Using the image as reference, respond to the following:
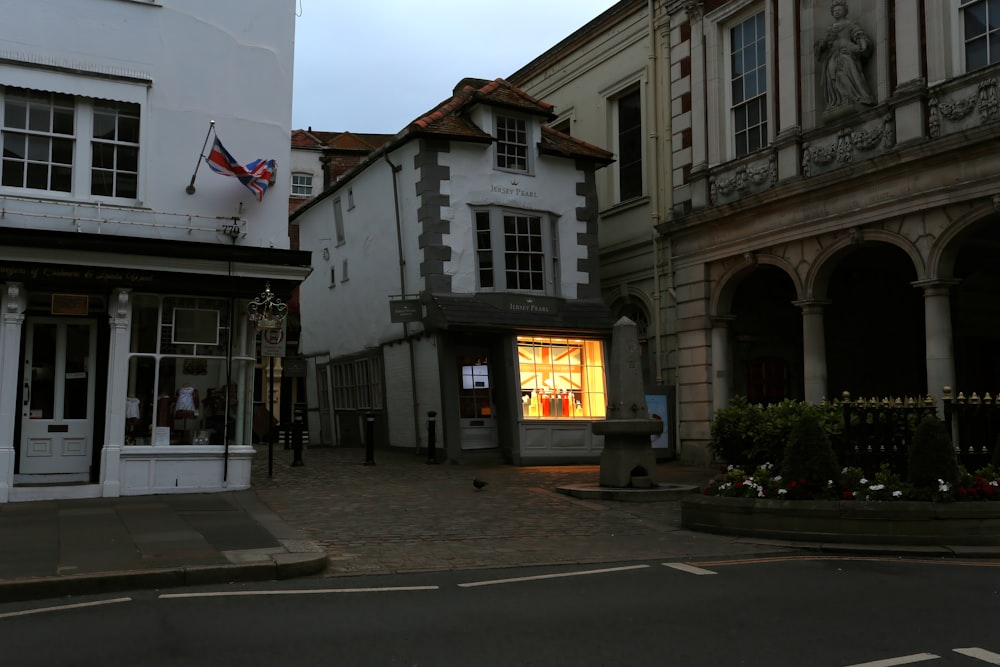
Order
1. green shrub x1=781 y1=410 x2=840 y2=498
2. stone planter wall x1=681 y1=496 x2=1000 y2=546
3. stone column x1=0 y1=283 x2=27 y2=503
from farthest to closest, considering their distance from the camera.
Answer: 1. stone column x1=0 y1=283 x2=27 y2=503
2. green shrub x1=781 y1=410 x2=840 y2=498
3. stone planter wall x1=681 y1=496 x2=1000 y2=546

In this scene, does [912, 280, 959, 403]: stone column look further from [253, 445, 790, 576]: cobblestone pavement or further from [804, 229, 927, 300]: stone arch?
[253, 445, 790, 576]: cobblestone pavement

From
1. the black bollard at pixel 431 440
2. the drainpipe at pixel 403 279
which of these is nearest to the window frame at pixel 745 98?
the drainpipe at pixel 403 279

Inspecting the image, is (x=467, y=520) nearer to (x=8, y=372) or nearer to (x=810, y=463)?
(x=810, y=463)

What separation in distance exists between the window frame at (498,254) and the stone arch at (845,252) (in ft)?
19.7

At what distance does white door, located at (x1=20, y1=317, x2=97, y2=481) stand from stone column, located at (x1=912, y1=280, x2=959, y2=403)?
1389cm

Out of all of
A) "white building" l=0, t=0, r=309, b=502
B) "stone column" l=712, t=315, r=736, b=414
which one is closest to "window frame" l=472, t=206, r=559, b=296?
"stone column" l=712, t=315, r=736, b=414

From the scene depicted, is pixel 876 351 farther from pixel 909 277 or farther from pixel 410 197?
pixel 410 197

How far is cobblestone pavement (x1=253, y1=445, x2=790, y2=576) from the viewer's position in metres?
9.51

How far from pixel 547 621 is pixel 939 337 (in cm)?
1184

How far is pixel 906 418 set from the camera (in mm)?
11117

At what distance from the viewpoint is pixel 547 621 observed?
645cm

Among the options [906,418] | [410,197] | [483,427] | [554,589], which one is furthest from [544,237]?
[554,589]

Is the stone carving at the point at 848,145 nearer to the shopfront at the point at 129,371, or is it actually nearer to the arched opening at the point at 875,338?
the arched opening at the point at 875,338

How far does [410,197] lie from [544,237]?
331 cm
